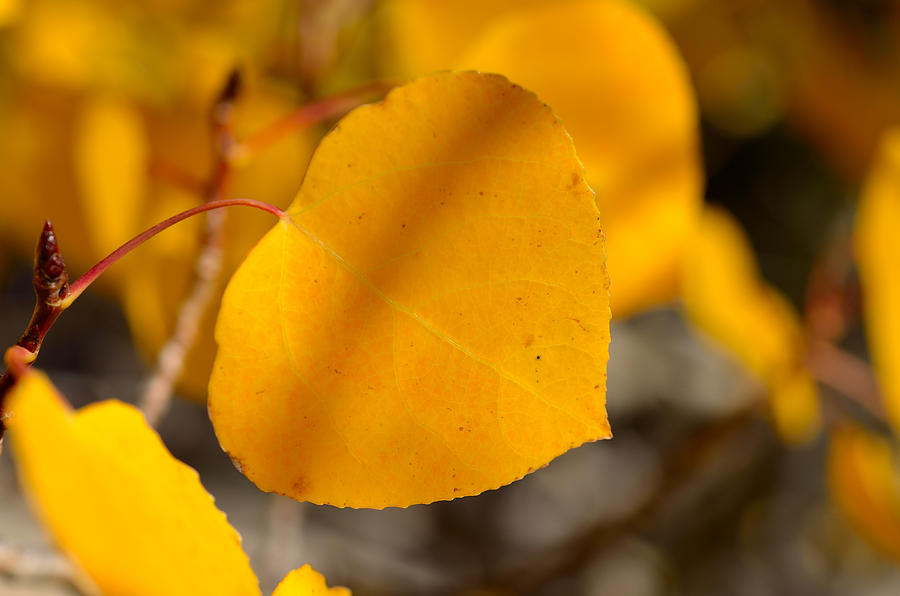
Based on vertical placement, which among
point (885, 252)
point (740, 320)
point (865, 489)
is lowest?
point (865, 489)

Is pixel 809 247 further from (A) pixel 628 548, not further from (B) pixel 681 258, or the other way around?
(B) pixel 681 258

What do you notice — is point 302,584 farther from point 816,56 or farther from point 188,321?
point 816,56

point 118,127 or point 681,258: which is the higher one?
point 118,127

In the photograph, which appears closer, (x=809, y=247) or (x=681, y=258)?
(x=681, y=258)

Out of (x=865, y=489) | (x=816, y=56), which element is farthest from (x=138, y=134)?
(x=816, y=56)

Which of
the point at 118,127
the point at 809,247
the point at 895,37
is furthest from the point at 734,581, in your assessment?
the point at 118,127
